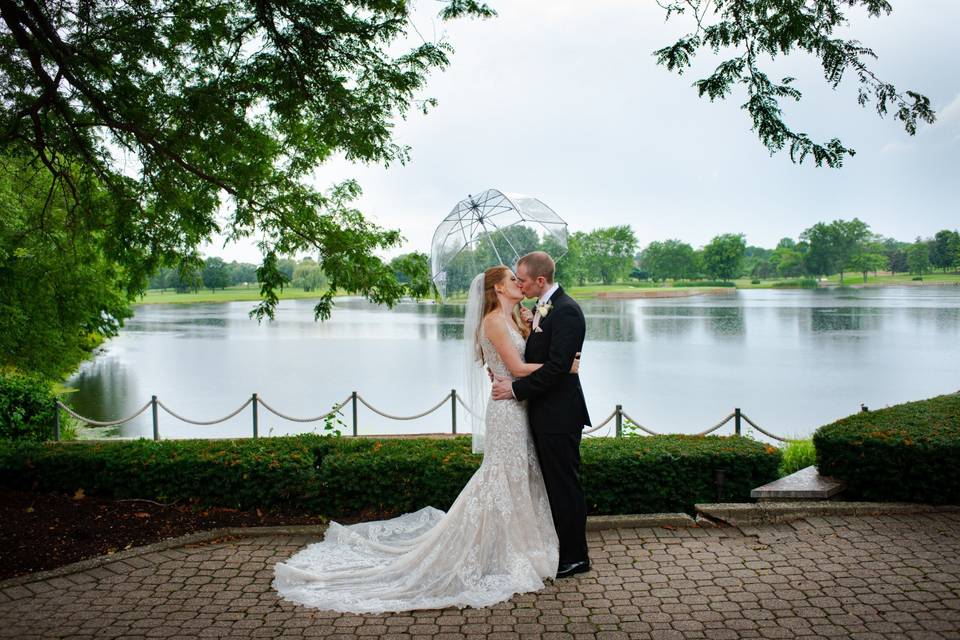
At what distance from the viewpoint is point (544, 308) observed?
5012 millimetres

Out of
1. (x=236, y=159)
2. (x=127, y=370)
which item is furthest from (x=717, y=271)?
(x=236, y=159)

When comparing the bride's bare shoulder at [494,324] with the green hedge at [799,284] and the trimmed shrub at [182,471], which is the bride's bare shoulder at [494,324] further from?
the green hedge at [799,284]

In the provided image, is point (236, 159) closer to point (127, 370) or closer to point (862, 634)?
point (862, 634)

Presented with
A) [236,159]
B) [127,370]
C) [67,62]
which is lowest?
[127,370]

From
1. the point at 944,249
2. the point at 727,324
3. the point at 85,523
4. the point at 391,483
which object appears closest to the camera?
the point at 85,523

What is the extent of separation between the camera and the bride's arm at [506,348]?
5.07 meters

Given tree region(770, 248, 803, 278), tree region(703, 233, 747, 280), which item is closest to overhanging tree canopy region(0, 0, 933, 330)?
tree region(703, 233, 747, 280)

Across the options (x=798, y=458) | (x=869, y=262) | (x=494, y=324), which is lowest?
(x=798, y=458)

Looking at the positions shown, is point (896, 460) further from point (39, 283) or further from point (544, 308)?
point (39, 283)

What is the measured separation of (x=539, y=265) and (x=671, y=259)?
→ 130m

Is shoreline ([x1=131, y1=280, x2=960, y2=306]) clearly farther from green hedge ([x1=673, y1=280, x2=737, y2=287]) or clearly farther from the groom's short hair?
the groom's short hair

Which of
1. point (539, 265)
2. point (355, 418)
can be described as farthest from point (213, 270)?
point (539, 265)

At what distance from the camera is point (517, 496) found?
515 cm

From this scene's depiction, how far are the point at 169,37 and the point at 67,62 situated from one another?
0.95 metres
